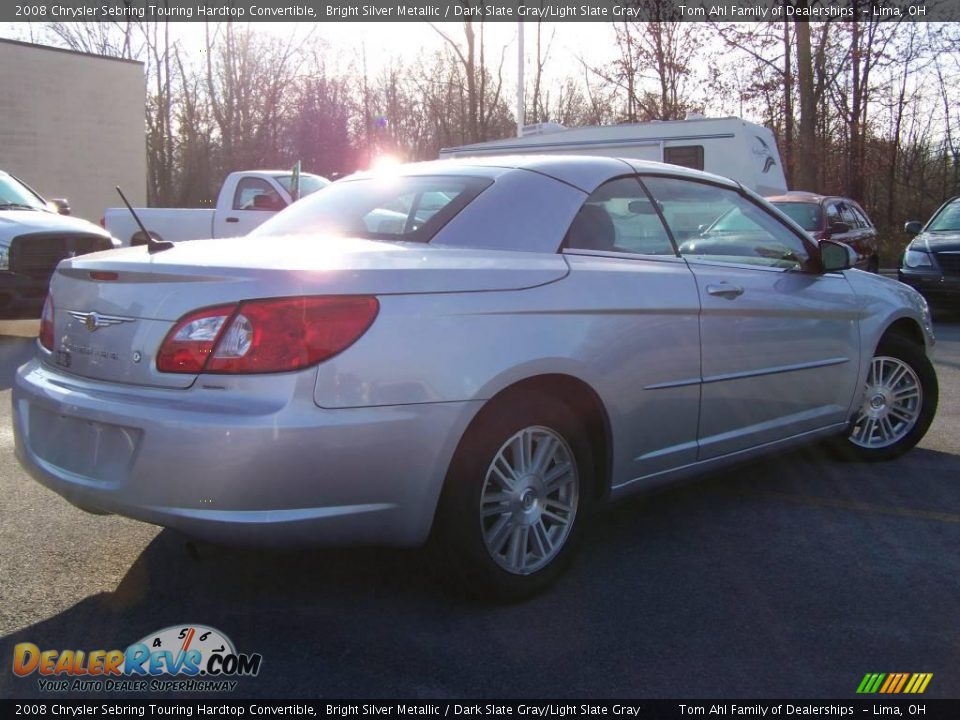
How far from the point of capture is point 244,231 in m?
13.4

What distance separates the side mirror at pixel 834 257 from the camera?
4.63m

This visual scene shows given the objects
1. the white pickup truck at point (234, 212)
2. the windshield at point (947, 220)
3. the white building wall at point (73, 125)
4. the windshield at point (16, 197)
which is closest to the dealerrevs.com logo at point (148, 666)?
the windshield at point (16, 197)

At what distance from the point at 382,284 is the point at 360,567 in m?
1.25

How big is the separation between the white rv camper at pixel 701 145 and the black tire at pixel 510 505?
11.3m

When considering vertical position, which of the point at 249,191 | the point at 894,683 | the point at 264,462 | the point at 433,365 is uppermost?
the point at 249,191

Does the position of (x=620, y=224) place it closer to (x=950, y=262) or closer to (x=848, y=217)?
(x=950, y=262)

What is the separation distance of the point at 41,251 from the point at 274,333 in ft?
26.4

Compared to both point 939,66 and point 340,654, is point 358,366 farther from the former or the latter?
point 939,66

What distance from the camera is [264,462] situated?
2.65m

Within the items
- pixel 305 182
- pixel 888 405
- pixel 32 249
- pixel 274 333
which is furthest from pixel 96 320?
pixel 305 182

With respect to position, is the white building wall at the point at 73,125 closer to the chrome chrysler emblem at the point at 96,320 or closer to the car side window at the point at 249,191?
the car side window at the point at 249,191

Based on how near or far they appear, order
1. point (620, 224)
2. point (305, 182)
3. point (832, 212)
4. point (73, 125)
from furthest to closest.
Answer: point (73, 125) < point (832, 212) < point (305, 182) < point (620, 224)

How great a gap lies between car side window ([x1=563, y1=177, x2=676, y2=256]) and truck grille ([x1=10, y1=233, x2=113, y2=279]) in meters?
7.00
